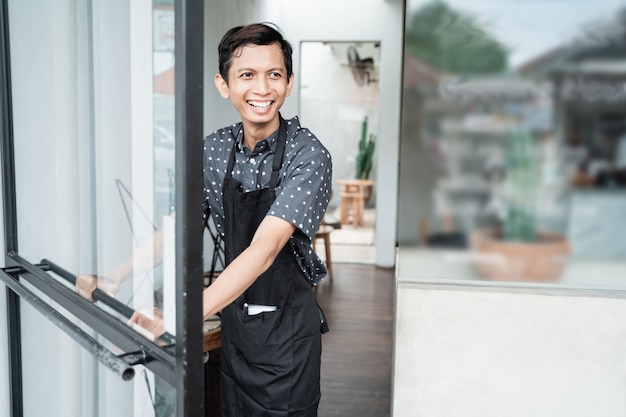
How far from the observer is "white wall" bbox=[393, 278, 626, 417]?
1.80 meters

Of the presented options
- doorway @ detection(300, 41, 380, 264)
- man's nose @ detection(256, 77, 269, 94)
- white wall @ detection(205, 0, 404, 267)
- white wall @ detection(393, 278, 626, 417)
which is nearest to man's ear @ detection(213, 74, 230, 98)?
man's nose @ detection(256, 77, 269, 94)

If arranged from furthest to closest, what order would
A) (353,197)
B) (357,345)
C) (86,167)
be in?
(353,197) → (357,345) → (86,167)

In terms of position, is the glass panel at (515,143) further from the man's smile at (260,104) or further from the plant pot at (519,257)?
the man's smile at (260,104)

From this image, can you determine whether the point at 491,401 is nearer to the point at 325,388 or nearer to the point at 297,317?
the point at 297,317

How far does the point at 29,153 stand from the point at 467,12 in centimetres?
132

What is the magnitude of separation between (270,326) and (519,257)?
0.79 metres

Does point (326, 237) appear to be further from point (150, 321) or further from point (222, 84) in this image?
point (150, 321)

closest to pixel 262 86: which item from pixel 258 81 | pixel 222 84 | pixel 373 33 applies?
pixel 258 81

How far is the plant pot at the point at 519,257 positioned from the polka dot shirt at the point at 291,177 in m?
0.51

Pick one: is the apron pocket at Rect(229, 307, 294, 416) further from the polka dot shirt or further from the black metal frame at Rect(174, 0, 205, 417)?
the black metal frame at Rect(174, 0, 205, 417)

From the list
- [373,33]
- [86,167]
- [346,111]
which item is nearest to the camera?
[86,167]

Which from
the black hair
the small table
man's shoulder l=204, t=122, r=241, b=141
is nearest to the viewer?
the black hair

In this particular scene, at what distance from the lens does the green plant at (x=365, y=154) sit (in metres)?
6.92

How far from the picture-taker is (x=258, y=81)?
1439 millimetres
